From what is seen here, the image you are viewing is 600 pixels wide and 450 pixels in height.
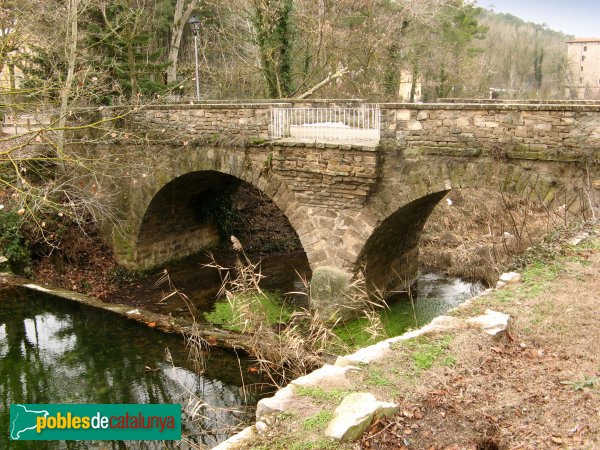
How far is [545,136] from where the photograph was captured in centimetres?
811

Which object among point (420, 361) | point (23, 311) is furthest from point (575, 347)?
point (23, 311)

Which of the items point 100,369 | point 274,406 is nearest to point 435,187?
point 274,406

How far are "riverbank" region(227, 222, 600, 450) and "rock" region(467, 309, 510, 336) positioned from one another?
90 millimetres

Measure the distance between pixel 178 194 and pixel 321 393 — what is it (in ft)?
34.0

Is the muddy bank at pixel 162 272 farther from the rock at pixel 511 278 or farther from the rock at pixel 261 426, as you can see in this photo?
the rock at pixel 261 426

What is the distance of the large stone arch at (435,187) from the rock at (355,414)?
17.8 feet

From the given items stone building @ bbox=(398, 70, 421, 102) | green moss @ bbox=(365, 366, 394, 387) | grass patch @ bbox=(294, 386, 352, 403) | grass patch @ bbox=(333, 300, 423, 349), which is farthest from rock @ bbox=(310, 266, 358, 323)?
Answer: stone building @ bbox=(398, 70, 421, 102)

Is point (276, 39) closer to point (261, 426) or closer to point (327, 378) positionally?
point (327, 378)

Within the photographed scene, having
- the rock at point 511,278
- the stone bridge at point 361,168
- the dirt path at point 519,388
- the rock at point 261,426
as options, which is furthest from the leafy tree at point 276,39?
the rock at point 261,426

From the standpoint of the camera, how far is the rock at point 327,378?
4.60m

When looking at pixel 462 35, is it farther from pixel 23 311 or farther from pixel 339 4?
pixel 23 311

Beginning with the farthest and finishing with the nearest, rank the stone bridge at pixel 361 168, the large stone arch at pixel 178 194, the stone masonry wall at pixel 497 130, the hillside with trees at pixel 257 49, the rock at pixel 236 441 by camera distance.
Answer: the hillside with trees at pixel 257 49, the large stone arch at pixel 178 194, the stone bridge at pixel 361 168, the stone masonry wall at pixel 497 130, the rock at pixel 236 441

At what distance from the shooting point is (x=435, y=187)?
9.15 meters

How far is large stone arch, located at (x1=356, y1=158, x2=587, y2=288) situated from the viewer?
8195 millimetres
